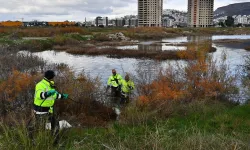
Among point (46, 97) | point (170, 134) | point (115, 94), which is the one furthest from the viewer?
point (115, 94)

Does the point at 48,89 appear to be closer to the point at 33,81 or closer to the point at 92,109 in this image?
the point at 92,109

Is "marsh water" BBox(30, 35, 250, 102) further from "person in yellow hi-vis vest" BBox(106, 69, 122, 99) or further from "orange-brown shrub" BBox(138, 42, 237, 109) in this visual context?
"person in yellow hi-vis vest" BBox(106, 69, 122, 99)

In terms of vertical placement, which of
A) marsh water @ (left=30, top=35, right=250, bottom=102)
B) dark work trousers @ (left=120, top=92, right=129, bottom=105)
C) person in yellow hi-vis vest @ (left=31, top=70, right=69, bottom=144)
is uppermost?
person in yellow hi-vis vest @ (left=31, top=70, right=69, bottom=144)

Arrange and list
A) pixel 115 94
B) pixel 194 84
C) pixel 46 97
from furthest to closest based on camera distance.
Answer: pixel 194 84, pixel 115 94, pixel 46 97

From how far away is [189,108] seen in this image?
468 inches

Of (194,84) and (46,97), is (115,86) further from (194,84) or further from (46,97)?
(46,97)

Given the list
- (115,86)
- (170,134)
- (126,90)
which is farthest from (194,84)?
(170,134)

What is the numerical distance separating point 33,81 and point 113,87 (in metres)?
3.73

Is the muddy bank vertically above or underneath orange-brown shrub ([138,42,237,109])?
above

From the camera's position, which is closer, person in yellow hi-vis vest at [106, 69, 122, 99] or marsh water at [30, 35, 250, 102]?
person in yellow hi-vis vest at [106, 69, 122, 99]

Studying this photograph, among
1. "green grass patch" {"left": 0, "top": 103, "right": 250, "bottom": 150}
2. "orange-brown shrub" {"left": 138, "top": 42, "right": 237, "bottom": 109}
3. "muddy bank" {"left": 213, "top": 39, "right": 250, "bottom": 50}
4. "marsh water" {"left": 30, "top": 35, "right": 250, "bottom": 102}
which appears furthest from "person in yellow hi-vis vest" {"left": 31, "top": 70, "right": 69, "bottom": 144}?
"muddy bank" {"left": 213, "top": 39, "right": 250, "bottom": 50}

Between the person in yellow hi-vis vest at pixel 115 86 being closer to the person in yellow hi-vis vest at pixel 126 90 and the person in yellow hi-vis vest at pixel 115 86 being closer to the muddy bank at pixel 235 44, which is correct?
the person in yellow hi-vis vest at pixel 126 90

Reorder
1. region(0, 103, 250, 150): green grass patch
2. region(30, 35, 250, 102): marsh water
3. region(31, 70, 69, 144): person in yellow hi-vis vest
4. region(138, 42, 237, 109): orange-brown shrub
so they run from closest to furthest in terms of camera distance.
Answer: region(0, 103, 250, 150): green grass patch → region(31, 70, 69, 144): person in yellow hi-vis vest → region(138, 42, 237, 109): orange-brown shrub → region(30, 35, 250, 102): marsh water

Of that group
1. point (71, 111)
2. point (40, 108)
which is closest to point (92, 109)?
point (71, 111)
